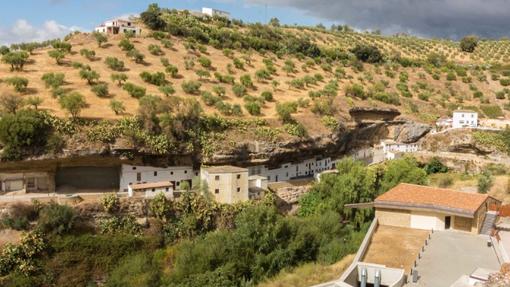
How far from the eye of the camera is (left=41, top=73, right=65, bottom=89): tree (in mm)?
36094

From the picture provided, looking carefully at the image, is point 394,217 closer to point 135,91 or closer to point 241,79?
point 135,91

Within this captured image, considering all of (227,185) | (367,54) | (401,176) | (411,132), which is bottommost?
(401,176)

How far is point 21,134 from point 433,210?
2159cm

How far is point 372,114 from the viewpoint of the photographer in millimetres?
50281

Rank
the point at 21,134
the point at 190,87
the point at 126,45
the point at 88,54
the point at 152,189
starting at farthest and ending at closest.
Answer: the point at 126,45 < the point at 88,54 < the point at 190,87 < the point at 152,189 < the point at 21,134

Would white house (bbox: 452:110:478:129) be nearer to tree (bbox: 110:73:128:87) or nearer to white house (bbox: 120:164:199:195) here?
white house (bbox: 120:164:199:195)

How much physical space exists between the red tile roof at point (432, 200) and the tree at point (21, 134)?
18751 millimetres

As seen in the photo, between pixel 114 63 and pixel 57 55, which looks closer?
pixel 57 55

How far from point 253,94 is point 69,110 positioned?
2203cm

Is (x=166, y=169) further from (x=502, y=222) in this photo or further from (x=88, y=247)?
(x=502, y=222)

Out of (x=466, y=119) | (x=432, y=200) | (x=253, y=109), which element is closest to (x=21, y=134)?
(x=253, y=109)

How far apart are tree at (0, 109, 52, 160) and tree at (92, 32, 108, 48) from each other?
78.1 ft

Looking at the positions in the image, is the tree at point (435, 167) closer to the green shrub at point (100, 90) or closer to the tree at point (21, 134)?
the green shrub at point (100, 90)

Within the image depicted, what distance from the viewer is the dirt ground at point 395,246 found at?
61.1ft
